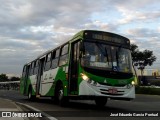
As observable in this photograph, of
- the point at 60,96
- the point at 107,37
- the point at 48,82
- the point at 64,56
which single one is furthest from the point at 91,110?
the point at 48,82

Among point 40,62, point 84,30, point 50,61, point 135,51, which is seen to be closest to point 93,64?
point 84,30

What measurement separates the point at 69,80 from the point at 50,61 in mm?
4568

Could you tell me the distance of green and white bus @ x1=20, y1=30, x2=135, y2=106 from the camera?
1444 centimetres

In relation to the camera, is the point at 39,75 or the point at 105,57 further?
the point at 39,75

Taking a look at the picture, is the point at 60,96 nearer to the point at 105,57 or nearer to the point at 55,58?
the point at 55,58

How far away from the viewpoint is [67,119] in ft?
37.3

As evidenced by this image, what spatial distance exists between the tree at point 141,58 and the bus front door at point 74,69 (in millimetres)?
47868

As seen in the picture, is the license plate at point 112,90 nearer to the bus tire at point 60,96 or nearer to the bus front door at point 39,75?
the bus tire at point 60,96

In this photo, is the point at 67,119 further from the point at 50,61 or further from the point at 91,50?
the point at 50,61

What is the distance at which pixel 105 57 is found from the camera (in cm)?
1489

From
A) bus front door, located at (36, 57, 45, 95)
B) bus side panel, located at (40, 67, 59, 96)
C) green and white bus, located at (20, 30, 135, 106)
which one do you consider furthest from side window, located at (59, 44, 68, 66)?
bus front door, located at (36, 57, 45, 95)

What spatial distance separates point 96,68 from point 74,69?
1328 millimetres

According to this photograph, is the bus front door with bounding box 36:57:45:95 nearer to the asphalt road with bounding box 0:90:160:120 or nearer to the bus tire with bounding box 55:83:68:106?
the asphalt road with bounding box 0:90:160:120

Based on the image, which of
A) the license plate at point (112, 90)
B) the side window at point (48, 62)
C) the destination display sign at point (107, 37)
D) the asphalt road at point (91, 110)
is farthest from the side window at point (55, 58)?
the license plate at point (112, 90)
